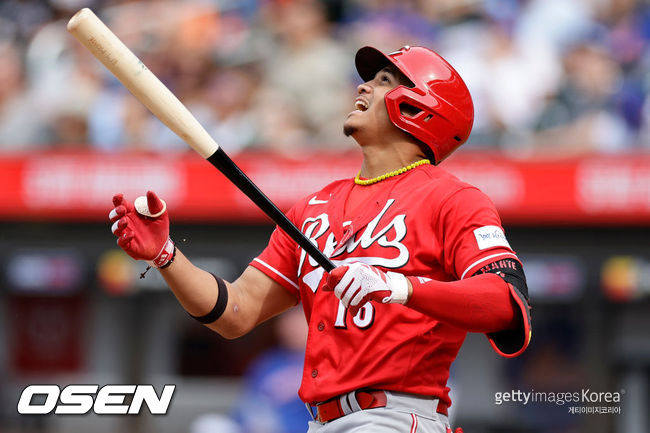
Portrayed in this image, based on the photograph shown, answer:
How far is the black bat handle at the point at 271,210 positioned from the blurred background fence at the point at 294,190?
3.55 meters

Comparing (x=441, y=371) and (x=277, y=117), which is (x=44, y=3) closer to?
(x=277, y=117)

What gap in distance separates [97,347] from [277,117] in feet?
7.32

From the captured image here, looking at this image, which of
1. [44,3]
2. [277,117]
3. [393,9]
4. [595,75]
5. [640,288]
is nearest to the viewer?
[640,288]

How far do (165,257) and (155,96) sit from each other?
451 millimetres

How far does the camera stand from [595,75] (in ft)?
22.9

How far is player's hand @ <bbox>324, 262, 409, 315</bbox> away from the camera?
7.79 ft

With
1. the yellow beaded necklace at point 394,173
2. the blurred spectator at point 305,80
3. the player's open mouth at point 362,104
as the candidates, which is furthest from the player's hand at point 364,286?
the blurred spectator at point 305,80

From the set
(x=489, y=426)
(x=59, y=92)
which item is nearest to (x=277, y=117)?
(x=59, y=92)

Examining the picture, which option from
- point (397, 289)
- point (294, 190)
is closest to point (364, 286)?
point (397, 289)

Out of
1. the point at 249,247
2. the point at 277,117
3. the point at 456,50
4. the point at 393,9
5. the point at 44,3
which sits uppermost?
the point at 44,3

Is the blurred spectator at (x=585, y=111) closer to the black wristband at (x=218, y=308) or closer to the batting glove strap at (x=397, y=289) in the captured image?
the black wristband at (x=218, y=308)

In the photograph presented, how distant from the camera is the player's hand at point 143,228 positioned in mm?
2729

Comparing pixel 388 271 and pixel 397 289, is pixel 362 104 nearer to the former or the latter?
pixel 388 271

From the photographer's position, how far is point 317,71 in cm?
785
